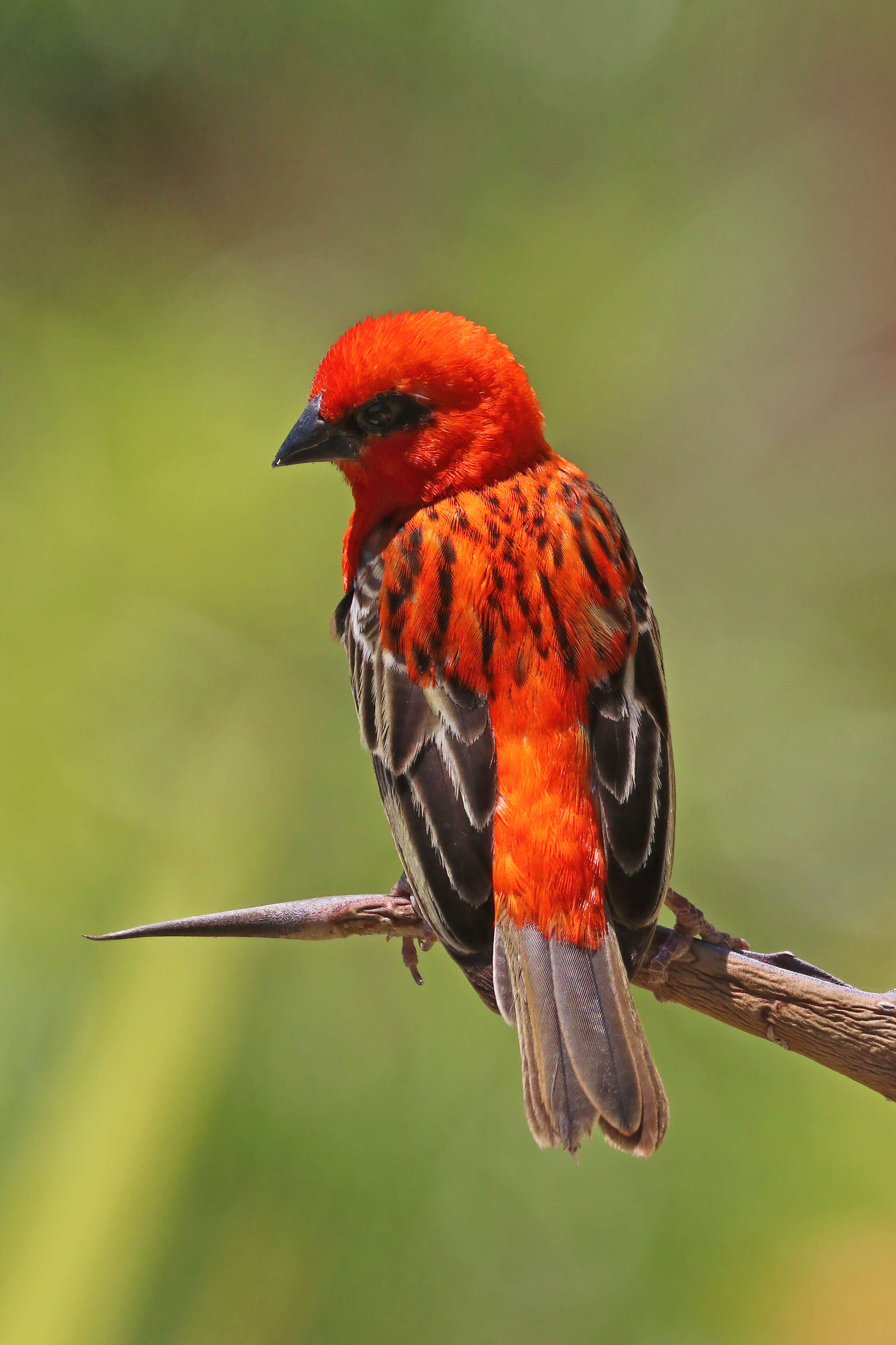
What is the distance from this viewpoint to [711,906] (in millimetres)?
3498

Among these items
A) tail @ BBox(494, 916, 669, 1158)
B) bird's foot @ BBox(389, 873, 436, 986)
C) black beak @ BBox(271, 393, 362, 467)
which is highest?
black beak @ BBox(271, 393, 362, 467)

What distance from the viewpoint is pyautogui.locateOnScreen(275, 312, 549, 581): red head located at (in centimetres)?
197

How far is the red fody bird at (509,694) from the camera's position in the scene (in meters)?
1.57

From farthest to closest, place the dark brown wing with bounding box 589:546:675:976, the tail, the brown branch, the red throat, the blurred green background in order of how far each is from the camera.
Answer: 1. the blurred green background
2. the red throat
3. the dark brown wing with bounding box 589:546:675:976
4. the tail
5. the brown branch

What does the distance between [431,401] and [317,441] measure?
190 millimetres

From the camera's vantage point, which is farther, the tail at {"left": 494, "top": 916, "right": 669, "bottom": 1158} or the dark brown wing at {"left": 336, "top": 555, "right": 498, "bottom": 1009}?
the dark brown wing at {"left": 336, "top": 555, "right": 498, "bottom": 1009}

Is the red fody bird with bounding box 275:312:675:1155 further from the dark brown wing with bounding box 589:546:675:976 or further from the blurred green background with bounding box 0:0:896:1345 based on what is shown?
the blurred green background with bounding box 0:0:896:1345

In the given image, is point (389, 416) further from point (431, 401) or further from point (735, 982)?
point (735, 982)

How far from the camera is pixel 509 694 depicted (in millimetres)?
1755

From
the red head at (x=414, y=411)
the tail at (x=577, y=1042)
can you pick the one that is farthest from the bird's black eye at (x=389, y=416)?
the tail at (x=577, y=1042)

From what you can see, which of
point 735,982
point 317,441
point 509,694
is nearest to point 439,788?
point 509,694

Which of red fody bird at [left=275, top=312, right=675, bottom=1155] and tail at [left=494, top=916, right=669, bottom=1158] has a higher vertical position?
red fody bird at [left=275, top=312, right=675, bottom=1155]

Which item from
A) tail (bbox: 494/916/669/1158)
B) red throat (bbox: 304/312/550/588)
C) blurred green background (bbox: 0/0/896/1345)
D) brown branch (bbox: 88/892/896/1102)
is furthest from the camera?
blurred green background (bbox: 0/0/896/1345)

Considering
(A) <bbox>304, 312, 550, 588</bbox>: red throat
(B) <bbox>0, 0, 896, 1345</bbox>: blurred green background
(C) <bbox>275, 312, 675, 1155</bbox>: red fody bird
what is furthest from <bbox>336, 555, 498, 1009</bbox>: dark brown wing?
(B) <bbox>0, 0, 896, 1345</bbox>: blurred green background
